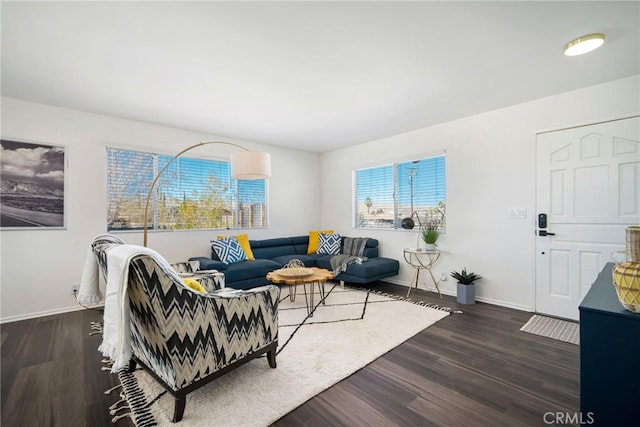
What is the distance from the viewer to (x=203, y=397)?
1.83 metres

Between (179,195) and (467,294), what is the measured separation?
4500 mm

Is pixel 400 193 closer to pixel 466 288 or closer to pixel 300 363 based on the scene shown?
pixel 466 288

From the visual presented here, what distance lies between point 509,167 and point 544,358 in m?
2.29

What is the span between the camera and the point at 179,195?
14.5ft

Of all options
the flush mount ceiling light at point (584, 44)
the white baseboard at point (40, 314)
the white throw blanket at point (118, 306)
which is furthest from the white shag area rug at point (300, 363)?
the flush mount ceiling light at point (584, 44)

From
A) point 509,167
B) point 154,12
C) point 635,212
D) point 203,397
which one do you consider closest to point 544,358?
point 635,212

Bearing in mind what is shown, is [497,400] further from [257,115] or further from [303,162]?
[303,162]

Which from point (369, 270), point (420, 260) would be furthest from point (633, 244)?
point (420, 260)

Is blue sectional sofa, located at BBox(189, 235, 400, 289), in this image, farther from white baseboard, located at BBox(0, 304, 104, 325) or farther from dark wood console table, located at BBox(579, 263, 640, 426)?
dark wood console table, located at BBox(579, 263, 640, 426)

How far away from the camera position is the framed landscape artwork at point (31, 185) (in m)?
3.21

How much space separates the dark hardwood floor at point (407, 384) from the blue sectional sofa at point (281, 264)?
1.48 metres

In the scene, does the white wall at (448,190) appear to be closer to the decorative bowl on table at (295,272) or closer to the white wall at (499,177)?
the white wall at (499,177)

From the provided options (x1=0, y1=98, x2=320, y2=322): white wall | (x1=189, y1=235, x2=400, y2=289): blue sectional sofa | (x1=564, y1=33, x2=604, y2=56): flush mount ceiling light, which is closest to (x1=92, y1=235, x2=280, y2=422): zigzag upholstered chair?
(x1=189, y1=235, x2=400, y2=289): blue sectional sofa

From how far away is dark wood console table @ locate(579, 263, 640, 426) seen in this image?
45.4 inches
